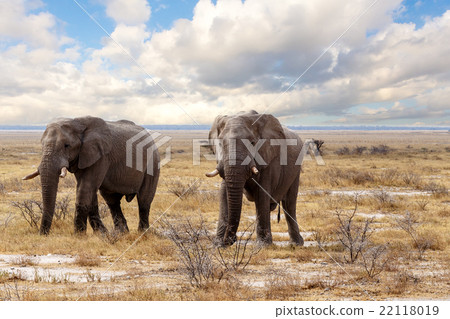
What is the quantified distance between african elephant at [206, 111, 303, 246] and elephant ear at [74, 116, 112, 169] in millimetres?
2757

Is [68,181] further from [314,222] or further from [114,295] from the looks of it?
[114,295]

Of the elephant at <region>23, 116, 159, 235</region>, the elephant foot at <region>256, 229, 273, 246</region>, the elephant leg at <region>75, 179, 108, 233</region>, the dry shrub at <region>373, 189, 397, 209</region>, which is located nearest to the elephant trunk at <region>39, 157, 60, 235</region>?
the elephant at <region>23, 116, 159, 235</region>

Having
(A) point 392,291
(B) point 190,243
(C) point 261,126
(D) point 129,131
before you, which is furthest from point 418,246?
(D) point 129,131

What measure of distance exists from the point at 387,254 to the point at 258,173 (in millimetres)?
2745

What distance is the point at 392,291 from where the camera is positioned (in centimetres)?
638

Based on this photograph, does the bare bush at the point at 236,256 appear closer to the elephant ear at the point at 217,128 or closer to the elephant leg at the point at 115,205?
the elephant ear at the point at 217,128

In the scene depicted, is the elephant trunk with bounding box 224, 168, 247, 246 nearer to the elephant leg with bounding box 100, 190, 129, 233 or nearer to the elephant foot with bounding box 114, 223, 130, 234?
the elephant foot with bounding box 114, 223, 130, 234

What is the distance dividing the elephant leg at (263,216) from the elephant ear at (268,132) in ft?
2.25

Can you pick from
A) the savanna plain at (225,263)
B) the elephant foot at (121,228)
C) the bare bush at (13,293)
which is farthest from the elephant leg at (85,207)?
the bare bush at (13,293)

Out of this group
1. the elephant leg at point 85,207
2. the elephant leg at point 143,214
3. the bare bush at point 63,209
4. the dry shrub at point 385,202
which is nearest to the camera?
the elephant leg at point 85,207

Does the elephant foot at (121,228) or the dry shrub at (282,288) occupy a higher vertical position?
the dry shrub at (282,288)

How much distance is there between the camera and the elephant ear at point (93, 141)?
10.6m

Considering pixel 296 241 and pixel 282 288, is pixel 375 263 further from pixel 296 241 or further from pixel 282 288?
pixel 296 241

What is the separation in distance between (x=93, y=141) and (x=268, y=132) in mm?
4092
